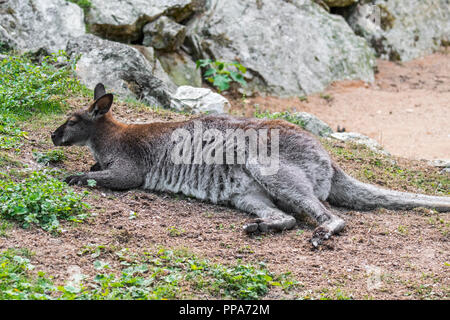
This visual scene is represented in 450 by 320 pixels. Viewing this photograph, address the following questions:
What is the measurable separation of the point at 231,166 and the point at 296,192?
0.80 meters

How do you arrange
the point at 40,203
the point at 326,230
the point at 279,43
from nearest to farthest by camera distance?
the point at 40,203, the point at 326,230, the point at 279,43

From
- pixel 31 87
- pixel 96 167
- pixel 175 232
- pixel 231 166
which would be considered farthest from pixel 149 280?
pixel 31 87

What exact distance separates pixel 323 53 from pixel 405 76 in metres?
2.58

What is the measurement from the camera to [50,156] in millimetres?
6699

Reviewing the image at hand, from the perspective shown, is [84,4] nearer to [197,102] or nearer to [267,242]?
[197,102]

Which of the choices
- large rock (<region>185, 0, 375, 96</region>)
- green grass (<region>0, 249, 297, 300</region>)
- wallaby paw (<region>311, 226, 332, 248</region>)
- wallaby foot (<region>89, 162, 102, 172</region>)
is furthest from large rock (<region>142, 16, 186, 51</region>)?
green grass (<region>0, 249, 297, 300</region>)

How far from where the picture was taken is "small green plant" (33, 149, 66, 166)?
6.59 m

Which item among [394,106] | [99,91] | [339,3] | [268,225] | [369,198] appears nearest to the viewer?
[268,225]

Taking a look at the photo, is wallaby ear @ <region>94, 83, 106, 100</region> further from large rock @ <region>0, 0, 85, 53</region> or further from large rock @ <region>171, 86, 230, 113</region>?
large rock @ <region>0, 0, 85, 53</region>

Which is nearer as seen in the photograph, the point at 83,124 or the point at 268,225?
the point at 268,225

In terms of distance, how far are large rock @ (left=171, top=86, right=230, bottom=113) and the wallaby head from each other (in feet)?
8.89

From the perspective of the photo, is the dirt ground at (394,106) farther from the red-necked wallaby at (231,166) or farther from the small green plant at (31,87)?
the red-necked wallaby at (231,166)

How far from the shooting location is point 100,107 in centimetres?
699
